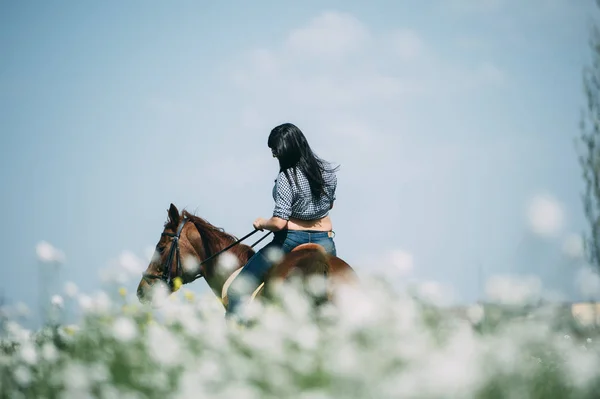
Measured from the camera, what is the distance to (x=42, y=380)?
4961 millimetres

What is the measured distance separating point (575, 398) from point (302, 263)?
2615mm

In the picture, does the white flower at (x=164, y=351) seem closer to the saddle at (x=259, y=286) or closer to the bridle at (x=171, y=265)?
the saddle at (x=259, y=286)

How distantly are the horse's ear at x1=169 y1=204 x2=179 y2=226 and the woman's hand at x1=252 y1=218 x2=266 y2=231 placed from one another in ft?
4.57

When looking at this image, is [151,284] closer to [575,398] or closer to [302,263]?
[302,263]

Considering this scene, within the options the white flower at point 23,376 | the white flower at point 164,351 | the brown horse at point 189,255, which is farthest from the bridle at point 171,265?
the white flower at point 164,351

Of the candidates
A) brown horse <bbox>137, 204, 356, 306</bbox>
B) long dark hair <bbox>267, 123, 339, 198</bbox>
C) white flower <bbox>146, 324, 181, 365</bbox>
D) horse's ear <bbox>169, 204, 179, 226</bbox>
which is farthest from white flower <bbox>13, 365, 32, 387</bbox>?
long dark hair <bbox>267, 123, 339, 198</bbox>

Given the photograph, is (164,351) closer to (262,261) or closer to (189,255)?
(262,261)

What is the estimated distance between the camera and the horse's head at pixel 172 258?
7.71 m

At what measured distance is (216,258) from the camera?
7.55 metres

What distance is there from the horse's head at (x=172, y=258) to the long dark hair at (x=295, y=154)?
6.29 ft

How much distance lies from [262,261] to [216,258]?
4.53ft

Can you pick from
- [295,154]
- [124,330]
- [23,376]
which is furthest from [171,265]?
[124,330]

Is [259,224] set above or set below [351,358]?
above

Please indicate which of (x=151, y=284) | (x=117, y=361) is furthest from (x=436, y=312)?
(x=151, y=284)
